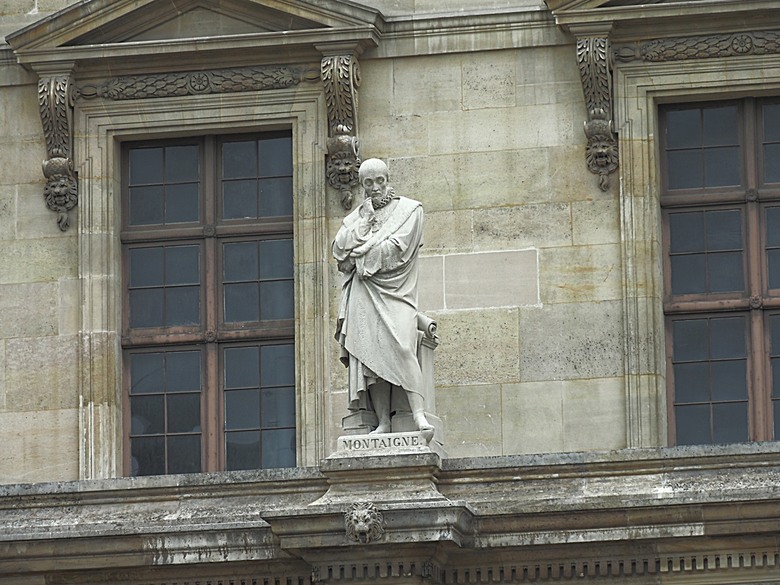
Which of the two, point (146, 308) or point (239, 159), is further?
point (239, 159)

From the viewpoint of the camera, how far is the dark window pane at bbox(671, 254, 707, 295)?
28.2m

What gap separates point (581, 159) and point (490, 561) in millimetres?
5179

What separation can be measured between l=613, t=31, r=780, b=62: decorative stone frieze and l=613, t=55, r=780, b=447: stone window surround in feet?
0.19

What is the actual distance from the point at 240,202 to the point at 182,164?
2.37 feet

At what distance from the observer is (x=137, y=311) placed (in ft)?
95.5

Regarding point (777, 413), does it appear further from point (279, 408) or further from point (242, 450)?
point (242, 450)

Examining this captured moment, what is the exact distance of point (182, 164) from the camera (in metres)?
29.3

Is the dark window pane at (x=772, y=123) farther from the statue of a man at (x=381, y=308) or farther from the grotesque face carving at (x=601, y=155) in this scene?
the statue of a man at (x=381, y=308)

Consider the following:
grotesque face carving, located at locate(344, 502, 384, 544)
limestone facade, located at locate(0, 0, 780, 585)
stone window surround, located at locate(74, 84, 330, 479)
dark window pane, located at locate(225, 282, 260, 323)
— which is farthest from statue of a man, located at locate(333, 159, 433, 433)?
dark window pane, located at locate(225, 282, 260, 323)

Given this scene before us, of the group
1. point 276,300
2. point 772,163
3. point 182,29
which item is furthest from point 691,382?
point 182,29

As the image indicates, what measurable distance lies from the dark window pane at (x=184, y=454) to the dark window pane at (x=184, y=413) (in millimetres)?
86

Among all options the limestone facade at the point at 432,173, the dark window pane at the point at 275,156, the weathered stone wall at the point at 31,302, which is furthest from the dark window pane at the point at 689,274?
the weathered stone wall at the point at 31,302

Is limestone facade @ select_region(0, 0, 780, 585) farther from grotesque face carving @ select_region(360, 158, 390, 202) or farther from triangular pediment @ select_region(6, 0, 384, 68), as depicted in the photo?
grotesque face carving @ select_region(360, 158, 390, 202)

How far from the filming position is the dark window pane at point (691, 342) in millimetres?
28109
